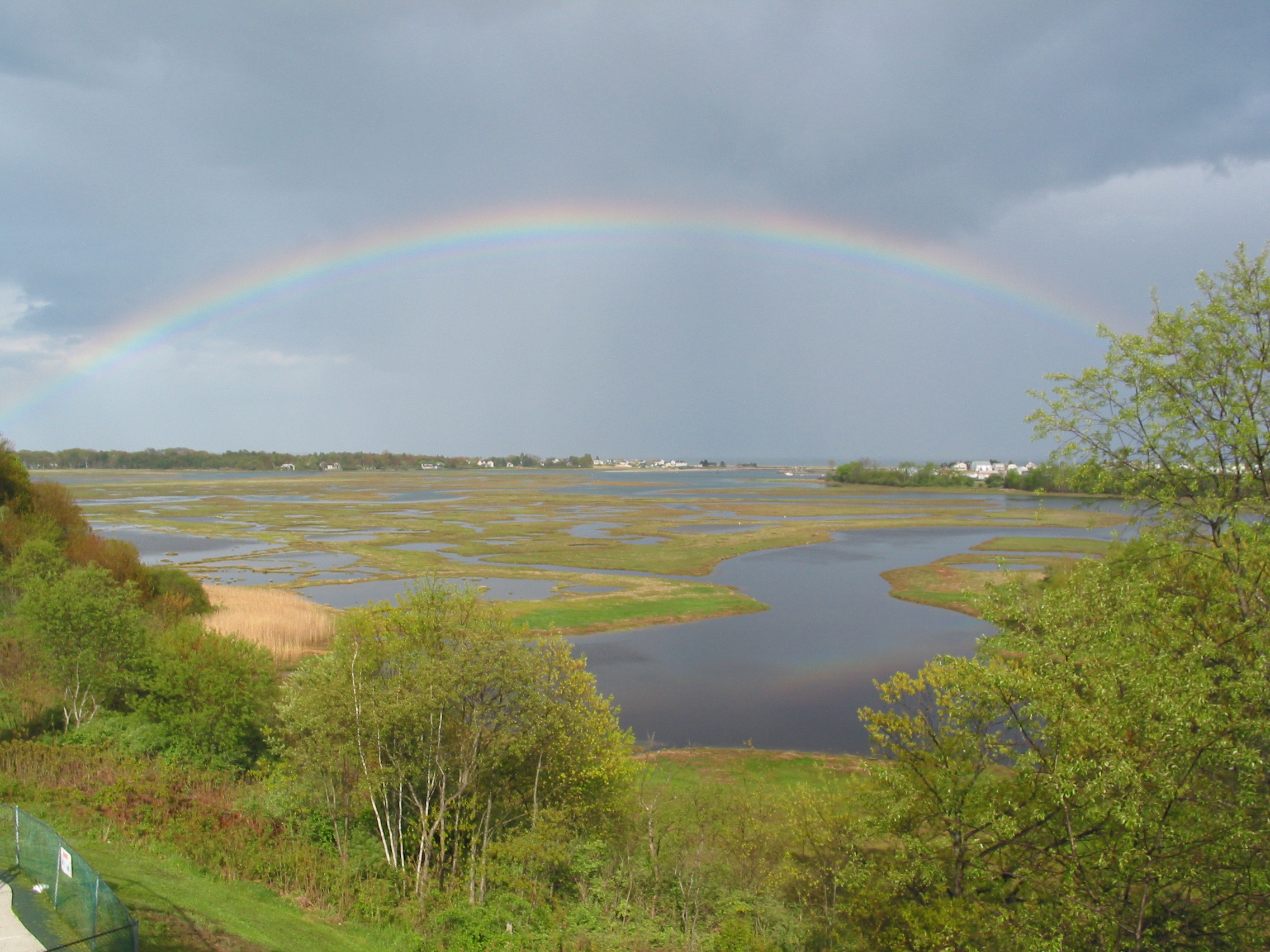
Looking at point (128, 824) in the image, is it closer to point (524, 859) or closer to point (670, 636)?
point (524, 859)

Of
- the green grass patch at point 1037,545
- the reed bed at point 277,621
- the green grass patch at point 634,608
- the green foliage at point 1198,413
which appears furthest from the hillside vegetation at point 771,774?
the green grass patch at point 1037,545

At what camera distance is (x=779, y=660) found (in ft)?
122

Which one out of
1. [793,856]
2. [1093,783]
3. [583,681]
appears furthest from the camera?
[583,681]

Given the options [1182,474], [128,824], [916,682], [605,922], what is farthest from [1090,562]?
[128,824]

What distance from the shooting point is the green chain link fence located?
377 inches

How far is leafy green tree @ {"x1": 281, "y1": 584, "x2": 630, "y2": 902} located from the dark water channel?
4.29m

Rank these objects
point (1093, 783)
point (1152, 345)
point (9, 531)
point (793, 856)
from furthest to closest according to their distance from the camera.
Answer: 1. point (9, 531)
2. point (793, 856)
3. point (1152, 345)
4. point (1093, 783)

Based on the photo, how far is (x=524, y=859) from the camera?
16.1 metres

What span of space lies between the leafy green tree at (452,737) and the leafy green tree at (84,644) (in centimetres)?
978

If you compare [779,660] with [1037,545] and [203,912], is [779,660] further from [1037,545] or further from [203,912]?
[1037,545]

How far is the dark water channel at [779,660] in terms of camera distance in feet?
92.0

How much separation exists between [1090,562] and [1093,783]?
22.8 ft

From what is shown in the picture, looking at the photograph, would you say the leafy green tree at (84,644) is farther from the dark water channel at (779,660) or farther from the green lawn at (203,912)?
the dark water channel at (779,660)

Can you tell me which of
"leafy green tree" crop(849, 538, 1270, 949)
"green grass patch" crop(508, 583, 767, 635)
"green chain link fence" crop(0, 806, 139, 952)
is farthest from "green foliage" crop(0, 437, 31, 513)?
"leafy green tree" crop(849, 538, 1270, 949)
